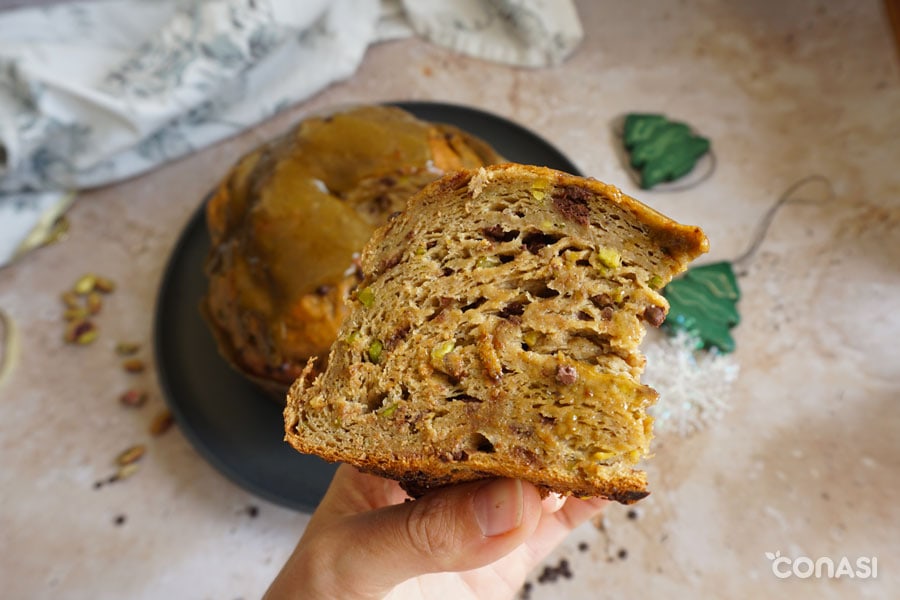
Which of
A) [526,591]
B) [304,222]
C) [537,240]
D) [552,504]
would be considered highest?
[537,240]

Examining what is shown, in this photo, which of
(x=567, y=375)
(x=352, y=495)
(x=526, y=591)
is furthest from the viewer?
(x=526, y=591)

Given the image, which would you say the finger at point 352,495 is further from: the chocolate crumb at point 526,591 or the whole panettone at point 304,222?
the chocolate crumb at point 526,591

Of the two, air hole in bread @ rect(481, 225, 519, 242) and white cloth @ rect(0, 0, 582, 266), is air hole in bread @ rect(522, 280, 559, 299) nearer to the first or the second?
air hole in bread @ rect(481, 225, 519, 242)

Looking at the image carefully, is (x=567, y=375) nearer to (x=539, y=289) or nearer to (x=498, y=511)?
(x=539, y=289)

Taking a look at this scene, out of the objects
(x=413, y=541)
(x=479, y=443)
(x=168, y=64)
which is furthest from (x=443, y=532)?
(x=168, y=64)

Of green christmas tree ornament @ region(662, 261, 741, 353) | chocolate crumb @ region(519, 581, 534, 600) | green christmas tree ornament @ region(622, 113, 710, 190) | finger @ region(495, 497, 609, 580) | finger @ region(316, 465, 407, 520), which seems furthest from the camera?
green christmas tree ornament @ region(622, 113, 710, 190)

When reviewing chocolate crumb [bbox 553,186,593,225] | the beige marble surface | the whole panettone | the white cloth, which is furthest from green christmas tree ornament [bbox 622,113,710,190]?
chocolate crumb [bbox 553,186,593,225]
